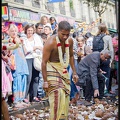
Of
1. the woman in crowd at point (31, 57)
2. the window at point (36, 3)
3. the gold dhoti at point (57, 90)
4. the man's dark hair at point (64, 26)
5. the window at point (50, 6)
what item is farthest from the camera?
the woman in crowd at point (31, 57)

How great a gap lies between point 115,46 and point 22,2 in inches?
48.4

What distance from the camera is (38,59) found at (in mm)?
6141

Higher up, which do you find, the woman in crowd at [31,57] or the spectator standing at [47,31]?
the spectator standing at [47,31]

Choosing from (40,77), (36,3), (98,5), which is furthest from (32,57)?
(98,5)

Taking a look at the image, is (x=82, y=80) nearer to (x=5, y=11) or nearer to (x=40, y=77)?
(x=40, y=77)

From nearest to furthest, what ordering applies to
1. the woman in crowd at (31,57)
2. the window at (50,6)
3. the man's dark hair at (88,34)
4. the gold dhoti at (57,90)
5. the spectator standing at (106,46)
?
the gold dhoti at (57,90), the window at (50,6), the spectator standing at (106,46), the woman in crowd at (31,57), the man's dark hair at (88,34)

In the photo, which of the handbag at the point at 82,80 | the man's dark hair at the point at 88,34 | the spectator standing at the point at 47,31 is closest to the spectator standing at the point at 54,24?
the spectator standing at the point at 47,31

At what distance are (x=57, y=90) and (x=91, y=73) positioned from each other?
85cm

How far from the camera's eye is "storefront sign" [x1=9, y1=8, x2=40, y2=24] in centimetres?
577

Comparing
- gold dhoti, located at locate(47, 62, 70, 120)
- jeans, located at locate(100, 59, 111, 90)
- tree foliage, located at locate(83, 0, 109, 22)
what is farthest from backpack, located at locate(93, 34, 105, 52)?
gold dhoti, located at locate(47, 62, 70, 120)

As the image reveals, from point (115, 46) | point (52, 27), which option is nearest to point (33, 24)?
point (52, 27)

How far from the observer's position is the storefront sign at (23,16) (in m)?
5.77

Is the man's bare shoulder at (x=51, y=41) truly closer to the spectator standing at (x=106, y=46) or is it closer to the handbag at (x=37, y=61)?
the handbag at (x=37, y=61)

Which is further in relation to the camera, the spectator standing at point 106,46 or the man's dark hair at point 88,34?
the man's dark hair at point 88,34
